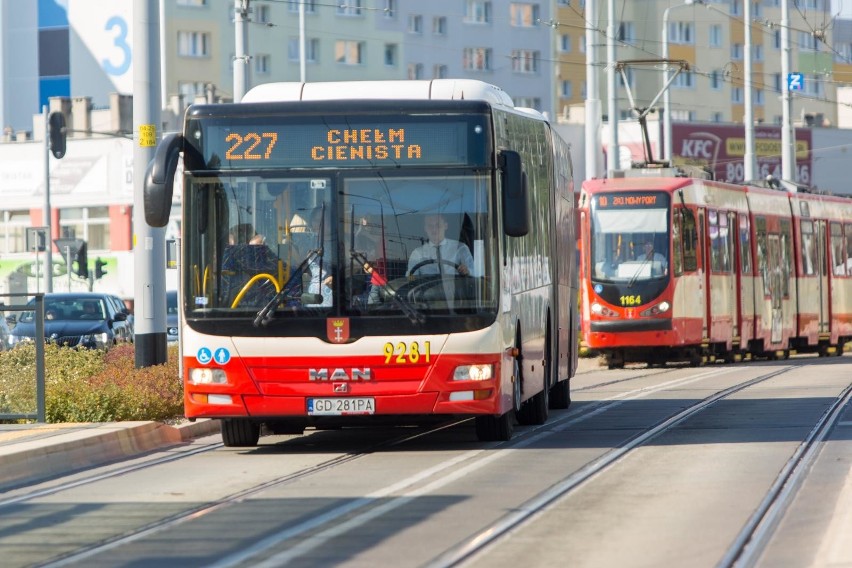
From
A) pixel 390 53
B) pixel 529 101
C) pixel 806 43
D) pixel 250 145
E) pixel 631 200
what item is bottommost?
pixel 250 145

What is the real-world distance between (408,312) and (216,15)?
247 ft

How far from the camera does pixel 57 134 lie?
37500 mm

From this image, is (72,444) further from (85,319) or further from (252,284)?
(85,319)

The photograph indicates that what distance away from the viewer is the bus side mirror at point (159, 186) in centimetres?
1416

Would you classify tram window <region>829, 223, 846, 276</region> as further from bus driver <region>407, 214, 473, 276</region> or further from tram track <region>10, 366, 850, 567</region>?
bus driver <region>407, 214, 473, 276</region>

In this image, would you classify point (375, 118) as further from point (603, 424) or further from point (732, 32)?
point (732, 32)

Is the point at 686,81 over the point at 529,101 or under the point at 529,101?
over

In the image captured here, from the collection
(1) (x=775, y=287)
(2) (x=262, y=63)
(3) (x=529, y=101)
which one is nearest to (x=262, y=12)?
(2) (x=262, y=63)

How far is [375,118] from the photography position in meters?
15.1

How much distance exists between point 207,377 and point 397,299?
163 centimetres

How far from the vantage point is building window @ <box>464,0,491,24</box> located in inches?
4008

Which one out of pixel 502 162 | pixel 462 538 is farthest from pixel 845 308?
pixel 462 538

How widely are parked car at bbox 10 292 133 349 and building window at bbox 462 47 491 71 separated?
66288mm

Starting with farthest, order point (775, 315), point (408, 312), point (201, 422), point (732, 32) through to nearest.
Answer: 1. point (732, 32)
2. point (775, 315)
3. point (201, 422)
4. point (408, 312)
